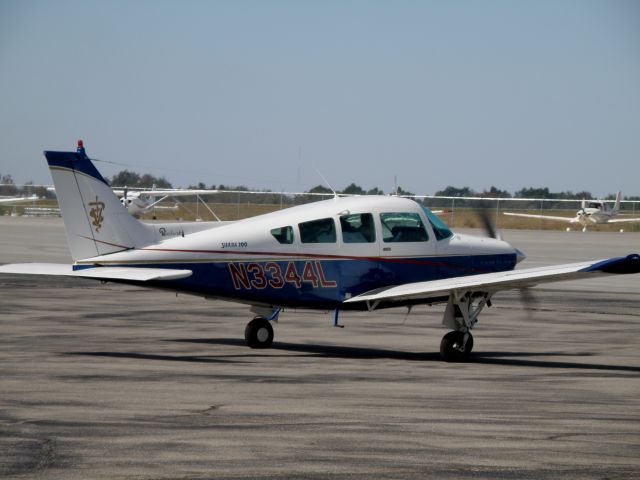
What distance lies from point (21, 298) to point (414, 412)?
16956 mm

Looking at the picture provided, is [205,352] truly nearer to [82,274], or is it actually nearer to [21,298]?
[82,274]

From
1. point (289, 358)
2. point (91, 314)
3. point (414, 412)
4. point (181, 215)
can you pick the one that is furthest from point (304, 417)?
point (181, 215)

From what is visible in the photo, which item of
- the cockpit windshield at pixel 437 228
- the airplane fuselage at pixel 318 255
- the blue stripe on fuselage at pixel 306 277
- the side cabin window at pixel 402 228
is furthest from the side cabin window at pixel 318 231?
the cockpit windshield at pixel 437 228

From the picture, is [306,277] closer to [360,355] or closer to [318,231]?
[318,231]

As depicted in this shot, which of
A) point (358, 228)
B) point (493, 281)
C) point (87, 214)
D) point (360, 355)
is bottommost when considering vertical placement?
point (360, 355)

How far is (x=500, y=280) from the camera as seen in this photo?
17.2 metres

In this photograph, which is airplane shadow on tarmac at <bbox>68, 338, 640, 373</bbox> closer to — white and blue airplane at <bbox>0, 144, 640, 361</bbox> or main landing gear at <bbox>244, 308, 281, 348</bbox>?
main landing gear at <bbox>244, 308, 281, 348</bbox>

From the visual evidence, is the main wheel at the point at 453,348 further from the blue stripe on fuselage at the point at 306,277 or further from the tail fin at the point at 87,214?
the tail fin at the point at 87,214

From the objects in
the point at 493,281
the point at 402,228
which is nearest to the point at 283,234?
the point at 402,228

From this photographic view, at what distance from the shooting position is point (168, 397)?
520 inches

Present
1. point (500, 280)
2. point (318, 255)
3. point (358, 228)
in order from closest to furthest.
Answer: point (500, 280) → point (318, 255) → point (358, 228)

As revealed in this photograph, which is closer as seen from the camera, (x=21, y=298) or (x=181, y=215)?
(x=21, y=298)

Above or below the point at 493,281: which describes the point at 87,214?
above

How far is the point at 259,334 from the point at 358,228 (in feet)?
7.52
